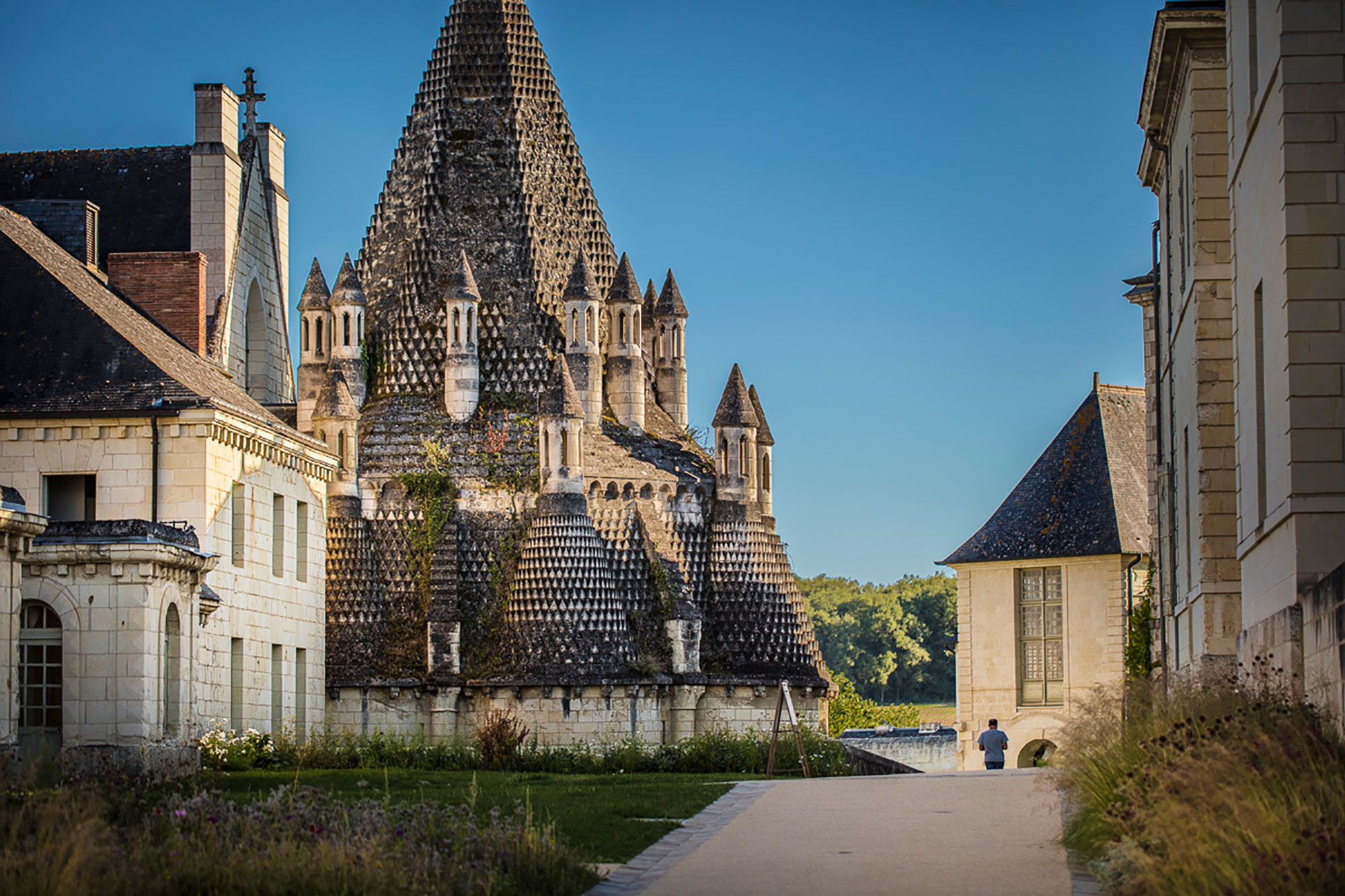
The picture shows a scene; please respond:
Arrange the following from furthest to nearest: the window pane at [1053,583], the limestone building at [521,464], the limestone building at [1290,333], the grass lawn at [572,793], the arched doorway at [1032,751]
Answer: the window pane at [1053,583], the arched doorway at [1032,751], the limestone building at [521,464], the grass lawn at [572,793], the limestone building at [1290,333]

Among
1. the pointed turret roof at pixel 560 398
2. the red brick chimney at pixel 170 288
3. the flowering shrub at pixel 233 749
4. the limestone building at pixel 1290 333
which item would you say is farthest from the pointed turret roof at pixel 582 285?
the limestone building at pixel 1290 333

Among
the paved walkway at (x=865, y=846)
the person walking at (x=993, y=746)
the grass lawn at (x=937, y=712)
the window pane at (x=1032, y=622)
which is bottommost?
the grass lawn at (x=937, y=712)

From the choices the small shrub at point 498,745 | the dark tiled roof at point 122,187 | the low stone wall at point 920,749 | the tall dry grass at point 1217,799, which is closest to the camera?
the tall dry grass at point 1217,799

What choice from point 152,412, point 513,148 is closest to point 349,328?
point 513,148

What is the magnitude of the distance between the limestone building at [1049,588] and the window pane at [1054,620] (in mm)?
25

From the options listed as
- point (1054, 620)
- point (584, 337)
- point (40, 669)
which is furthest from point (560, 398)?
point (1054, 620)

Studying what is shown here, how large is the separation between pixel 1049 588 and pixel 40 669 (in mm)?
31355

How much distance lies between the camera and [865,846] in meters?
15.9

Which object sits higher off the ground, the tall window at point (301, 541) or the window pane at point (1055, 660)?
the tall window at point (301, 541)

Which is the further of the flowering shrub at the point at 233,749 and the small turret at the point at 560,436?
the small turret at the point at 560,436

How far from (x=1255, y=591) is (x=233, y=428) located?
18412 mm

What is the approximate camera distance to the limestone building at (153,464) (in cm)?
2623

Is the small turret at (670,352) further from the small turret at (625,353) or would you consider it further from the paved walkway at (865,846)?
the paved walkway at (865,846)

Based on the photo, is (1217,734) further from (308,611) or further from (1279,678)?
(308,611)
